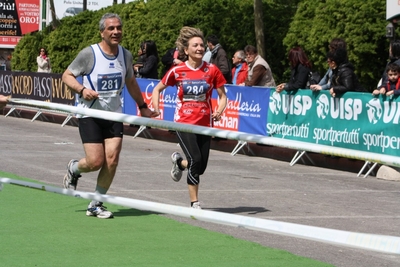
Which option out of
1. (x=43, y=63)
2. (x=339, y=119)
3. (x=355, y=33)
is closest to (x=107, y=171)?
(x=339, y=119)

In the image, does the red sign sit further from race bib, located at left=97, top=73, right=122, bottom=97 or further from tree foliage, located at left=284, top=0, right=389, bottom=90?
race bib, located at left=97, top=73, right=122, bottom=97

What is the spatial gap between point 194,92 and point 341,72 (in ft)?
17.6

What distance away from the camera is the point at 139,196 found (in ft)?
35.7

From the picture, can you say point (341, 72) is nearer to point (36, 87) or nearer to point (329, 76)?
point (329, 76)

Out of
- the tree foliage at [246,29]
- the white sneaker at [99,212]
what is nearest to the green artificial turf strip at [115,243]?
the white sneaker at [99,212]

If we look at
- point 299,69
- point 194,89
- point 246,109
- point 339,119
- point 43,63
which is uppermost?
point 194,89

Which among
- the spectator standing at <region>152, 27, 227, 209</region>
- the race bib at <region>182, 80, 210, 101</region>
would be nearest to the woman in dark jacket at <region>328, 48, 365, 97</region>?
the spectator standing at <region>152, 27, 227, 209</region>

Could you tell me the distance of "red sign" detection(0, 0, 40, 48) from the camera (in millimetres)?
56844

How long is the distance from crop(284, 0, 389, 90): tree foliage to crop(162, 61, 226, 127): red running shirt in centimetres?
1131

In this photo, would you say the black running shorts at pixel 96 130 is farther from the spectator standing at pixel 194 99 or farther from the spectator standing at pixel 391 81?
the spectator standing at pixel 391 81

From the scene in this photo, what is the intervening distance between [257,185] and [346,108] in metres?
2.60

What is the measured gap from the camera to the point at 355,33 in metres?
20.7

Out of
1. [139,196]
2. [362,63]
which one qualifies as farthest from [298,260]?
[362,63]

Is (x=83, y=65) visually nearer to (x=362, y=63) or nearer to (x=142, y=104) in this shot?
(x=142, y=104)
